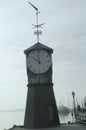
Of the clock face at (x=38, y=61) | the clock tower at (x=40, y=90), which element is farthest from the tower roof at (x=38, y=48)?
the clock face at (x=38, y=61)

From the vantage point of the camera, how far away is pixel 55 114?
27.2 m

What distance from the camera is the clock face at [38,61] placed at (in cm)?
2750

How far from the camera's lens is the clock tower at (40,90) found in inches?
1048

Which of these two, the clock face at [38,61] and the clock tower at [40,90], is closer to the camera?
the clock tower at [40,90]

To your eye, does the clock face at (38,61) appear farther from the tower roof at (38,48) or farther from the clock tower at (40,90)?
the tower roof at (38,48)

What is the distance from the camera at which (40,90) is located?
88.8 ft

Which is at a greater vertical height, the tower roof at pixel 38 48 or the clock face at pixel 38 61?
the tower roof at pixel 38 48

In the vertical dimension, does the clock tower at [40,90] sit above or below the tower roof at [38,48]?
below

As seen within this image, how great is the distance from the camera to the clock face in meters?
27.5

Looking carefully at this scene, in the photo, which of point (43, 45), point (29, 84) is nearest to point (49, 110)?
point (29, 84)

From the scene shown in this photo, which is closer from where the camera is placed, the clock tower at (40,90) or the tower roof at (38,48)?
the clock tower at (40,90)

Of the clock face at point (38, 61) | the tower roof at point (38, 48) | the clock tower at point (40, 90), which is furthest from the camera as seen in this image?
the tower roof at point (38, 48)

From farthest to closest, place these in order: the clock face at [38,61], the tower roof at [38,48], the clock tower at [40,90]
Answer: the tower roof at [38,48], the clock face at [38,61], the clock tower at [40,90]

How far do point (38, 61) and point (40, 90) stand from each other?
251 cm
